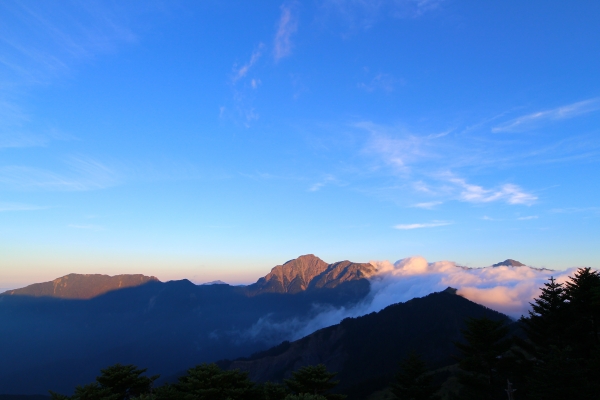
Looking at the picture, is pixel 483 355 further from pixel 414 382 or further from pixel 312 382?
pixel 312 382

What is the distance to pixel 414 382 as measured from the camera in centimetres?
4819

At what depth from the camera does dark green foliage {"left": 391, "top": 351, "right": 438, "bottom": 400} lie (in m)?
47.0

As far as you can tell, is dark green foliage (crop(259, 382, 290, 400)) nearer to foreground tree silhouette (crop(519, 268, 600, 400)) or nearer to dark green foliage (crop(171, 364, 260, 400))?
dark green foliage (crop(171, 364, 260, 400))

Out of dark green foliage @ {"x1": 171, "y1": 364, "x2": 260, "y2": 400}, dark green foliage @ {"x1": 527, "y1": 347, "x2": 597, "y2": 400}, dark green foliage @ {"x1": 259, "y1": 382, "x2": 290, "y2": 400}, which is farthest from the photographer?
dark green foliage @ {"x1": 259, "y1": 382, "x2": 290, "y2": 400}

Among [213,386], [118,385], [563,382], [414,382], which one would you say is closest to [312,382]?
[213,386]

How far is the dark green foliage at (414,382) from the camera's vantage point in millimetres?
46969

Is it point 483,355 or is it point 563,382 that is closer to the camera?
point 563,382

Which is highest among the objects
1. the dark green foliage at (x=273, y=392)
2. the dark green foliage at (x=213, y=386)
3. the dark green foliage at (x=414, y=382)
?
the dark green foliage at (x=213, y=386)

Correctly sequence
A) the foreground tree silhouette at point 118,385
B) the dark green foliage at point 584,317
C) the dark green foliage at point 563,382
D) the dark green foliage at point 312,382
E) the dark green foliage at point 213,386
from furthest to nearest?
→ the dark green foliage at point 584,317 < the dark green foliage at point 312,382 < the foreground tree silhouette at point 118,385 < the dark green foliage at point 213,386 < the dark green foliage at point 563,382

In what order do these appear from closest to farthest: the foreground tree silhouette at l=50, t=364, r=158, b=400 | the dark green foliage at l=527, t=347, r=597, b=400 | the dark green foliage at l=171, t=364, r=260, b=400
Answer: the dark green foliage at l=527, t=347, r=597, b=400 → the dark green foliage at l=171, t=364, r=260, b=400 → the foreground tree silhouette at l=50, t=364, r=158, b=400

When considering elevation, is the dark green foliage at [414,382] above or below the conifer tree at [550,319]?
below

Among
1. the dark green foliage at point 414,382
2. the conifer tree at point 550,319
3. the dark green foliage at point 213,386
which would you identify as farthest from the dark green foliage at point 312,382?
the conifer tree at point 550,319

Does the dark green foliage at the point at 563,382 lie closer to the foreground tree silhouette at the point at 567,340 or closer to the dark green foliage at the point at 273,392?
the foreground tree silhouette at the point at 567,340

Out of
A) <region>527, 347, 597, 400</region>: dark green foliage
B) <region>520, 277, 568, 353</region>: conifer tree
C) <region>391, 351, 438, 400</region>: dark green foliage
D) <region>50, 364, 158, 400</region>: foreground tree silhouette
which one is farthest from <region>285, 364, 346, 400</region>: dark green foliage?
<region>520, 277, 568, 353</region>: conifer tree
